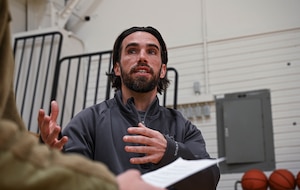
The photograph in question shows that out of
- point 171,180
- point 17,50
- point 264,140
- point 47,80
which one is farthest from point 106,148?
point 17,50

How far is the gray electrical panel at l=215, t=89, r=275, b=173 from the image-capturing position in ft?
15.7

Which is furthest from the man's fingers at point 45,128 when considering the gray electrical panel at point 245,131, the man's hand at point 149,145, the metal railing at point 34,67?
the metal railing at point 34,67

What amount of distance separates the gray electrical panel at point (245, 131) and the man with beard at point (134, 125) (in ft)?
7.89

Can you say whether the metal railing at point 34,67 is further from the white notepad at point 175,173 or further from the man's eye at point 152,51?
the white notepad at point 175,173

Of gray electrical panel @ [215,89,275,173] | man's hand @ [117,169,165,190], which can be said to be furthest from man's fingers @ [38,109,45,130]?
gray electrical panel @ [215,89,275,173]

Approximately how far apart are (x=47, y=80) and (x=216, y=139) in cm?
219

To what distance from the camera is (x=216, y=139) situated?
5047mm

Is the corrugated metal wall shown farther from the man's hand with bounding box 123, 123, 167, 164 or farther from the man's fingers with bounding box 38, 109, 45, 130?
the man's fingers with bounding box 38, 109, 45, 130

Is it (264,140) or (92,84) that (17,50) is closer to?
(92,84)

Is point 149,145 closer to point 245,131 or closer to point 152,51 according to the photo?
point 152,51

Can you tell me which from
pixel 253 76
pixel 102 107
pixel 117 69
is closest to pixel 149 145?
pixel 102 107

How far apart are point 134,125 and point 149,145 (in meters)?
0.47

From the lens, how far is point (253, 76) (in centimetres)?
504

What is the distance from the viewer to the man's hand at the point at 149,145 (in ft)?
5.52
